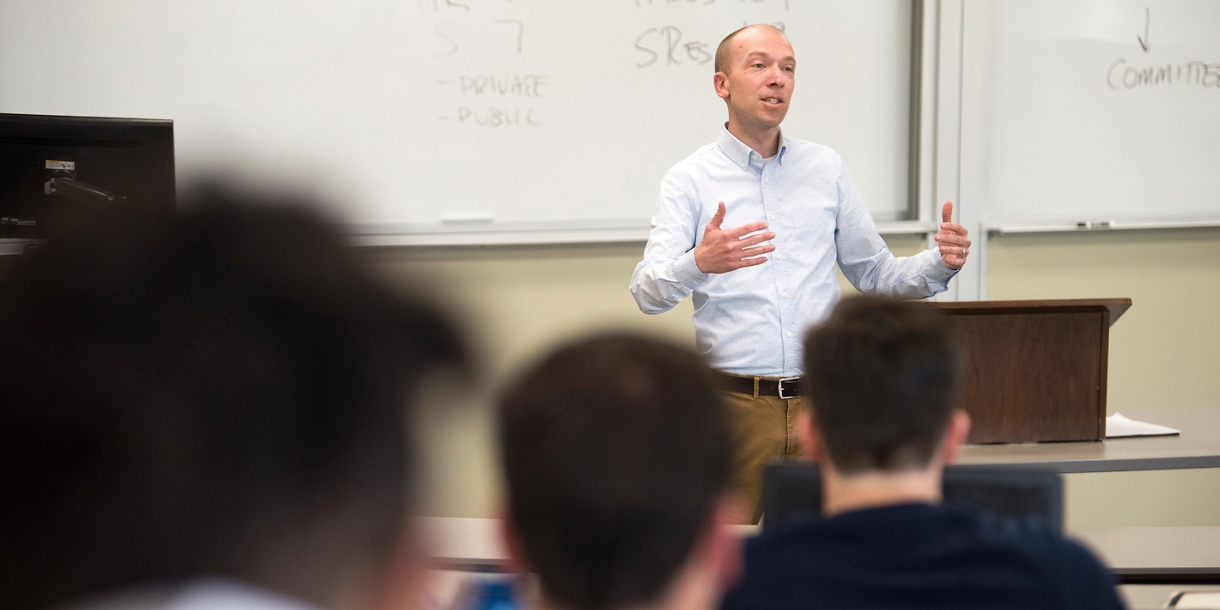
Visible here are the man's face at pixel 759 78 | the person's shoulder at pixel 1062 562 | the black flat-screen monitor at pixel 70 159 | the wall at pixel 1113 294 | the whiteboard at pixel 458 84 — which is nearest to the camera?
the person's shoulder at pixel 1062 562

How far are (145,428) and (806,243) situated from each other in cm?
242

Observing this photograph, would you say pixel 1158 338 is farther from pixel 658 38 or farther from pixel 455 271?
pixel 455 271

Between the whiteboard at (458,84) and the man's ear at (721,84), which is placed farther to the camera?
the whiteboard at (458,84)

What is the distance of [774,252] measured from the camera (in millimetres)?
2719

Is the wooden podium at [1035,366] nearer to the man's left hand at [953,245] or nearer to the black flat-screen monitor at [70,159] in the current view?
the man's left hand at [953,245]

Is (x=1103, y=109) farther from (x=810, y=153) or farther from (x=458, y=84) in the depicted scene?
(x=458, y=84)

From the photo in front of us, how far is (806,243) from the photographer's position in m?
2.73

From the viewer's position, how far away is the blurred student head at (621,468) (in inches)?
26.5

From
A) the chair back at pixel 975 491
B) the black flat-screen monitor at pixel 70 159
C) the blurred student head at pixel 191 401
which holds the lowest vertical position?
the chair back at pixel 975 491

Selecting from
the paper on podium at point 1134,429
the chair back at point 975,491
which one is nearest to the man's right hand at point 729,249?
the chair back at point 975,491

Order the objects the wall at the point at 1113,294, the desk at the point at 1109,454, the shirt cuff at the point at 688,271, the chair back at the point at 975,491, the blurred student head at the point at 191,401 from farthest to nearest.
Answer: the wall at the point at 1113,294 → the shirt cuff at the point at 688,271 → the desk at the point at 1109,454 → the chair back at the point at 975,491 → the blurred student head at the point at 191,401

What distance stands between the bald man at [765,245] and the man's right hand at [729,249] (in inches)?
6.9

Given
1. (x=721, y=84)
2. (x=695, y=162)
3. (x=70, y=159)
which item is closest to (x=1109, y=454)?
(x=695, y=162)

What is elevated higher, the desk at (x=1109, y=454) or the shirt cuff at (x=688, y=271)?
the shirt cuff at (x=688, y=271)
